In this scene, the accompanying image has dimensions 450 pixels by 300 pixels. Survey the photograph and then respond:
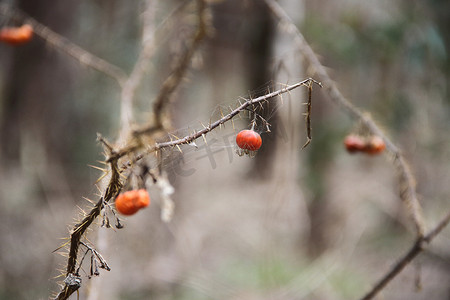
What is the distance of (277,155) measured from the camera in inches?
135

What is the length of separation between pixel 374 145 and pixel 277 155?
1.71m

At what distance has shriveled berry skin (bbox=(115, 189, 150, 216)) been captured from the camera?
1035 millimetres

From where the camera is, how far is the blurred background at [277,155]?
3.21m

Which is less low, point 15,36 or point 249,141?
point 15,36

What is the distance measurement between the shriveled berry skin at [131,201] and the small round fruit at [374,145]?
111 centimetres

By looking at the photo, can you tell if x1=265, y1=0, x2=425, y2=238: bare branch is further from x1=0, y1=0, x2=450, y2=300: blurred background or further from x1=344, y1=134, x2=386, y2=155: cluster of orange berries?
x1=0, y1=0, x2=450, y2=300: blurred background

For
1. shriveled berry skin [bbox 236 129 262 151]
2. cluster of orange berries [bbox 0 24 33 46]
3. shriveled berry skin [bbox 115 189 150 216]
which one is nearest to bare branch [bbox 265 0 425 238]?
shriveled berry skin [bbox 236 129 262 151]

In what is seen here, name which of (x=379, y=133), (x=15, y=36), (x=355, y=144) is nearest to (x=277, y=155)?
(x=355, y=144)

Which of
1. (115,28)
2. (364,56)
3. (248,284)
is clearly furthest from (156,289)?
(364,56)

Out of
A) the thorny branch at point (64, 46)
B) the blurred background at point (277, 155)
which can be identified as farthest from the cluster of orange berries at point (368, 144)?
the thorny branch at point (64, 46)

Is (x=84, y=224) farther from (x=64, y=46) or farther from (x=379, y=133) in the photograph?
(x=64, y=46)

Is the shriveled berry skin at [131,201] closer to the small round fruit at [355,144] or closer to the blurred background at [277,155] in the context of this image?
the small round fruit at [355,144]

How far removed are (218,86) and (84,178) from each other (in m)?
6.52

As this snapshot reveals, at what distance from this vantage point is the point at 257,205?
6109 millimetres
